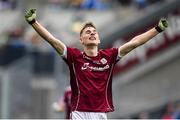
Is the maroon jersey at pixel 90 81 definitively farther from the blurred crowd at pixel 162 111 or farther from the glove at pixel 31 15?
the blurred crowd at pixel 162 111

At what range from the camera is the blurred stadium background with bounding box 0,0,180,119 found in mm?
21094

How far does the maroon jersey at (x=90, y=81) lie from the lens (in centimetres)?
1045

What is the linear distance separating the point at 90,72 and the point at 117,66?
42.9 ft

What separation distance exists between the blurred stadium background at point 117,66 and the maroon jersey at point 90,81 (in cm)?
923

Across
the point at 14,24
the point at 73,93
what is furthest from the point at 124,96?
the point at 73,93

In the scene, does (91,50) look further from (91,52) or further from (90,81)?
(90,81)

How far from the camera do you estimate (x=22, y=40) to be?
25031mm

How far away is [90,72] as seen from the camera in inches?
413

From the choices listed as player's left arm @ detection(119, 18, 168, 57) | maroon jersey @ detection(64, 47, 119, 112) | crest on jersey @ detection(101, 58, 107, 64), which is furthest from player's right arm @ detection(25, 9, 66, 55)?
player's left arm @ detection(119, 18, 168, 57)

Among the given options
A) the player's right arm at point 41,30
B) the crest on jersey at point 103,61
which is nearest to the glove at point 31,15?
the player's right arm at point 41,30

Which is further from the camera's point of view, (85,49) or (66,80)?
(66,80)

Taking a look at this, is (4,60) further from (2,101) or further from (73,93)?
(73,93)

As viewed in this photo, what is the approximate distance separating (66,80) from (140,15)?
3.90 metres

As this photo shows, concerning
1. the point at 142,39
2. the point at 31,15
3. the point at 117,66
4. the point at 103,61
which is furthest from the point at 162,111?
the point at 31,15
